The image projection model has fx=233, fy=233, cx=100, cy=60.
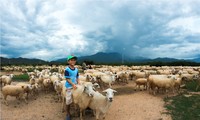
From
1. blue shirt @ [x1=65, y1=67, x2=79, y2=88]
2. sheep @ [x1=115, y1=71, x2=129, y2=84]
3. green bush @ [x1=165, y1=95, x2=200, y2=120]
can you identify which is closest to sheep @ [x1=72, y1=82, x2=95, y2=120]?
blue shirt @ [x1=65, y1=67, x2=79, y2=88]

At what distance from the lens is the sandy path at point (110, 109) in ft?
36.8

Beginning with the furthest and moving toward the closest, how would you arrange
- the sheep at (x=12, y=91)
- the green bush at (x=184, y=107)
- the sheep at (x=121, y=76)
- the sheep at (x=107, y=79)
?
1. the sheep at (x=121, y=76)
2. the sheep at (x=107, y=79)
3. the sheep at (x=12, y=91)
4. the green bush at (x=184, y=107)

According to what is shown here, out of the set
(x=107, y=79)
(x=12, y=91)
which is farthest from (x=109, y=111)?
(x=107, y=79)

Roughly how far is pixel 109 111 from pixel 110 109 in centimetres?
40

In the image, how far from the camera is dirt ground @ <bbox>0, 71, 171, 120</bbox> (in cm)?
1123

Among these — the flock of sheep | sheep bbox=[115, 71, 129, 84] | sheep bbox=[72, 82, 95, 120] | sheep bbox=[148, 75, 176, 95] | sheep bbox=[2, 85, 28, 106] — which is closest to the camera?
sheep bbox=[72, 82, 95, 120]

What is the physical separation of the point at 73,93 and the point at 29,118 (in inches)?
111

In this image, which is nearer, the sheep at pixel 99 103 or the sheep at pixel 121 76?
the sheep at pixel 99 103

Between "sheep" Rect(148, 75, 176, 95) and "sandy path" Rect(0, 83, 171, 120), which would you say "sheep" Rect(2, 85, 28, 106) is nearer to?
"sandy path" Rect(0, 83, 171, 120)

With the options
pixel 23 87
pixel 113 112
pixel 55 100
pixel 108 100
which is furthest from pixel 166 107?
pixel 23 87

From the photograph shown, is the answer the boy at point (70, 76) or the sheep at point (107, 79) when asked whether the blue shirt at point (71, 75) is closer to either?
the boy at point (70, 76)

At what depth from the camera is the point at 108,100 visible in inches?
395

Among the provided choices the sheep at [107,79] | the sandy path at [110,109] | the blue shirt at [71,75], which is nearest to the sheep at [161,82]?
the sandy path at [110,109]

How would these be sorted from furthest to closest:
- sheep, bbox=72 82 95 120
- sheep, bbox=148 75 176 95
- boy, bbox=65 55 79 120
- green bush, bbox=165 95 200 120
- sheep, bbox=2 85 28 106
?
sheep, bbox=148 75 176 95 < sheep, bbox=2 85 28 106 < green bush, bbox=165 95 200 120 < sheep, bbox=72 82 95 120 < boy, bbox=65 55 79 120
